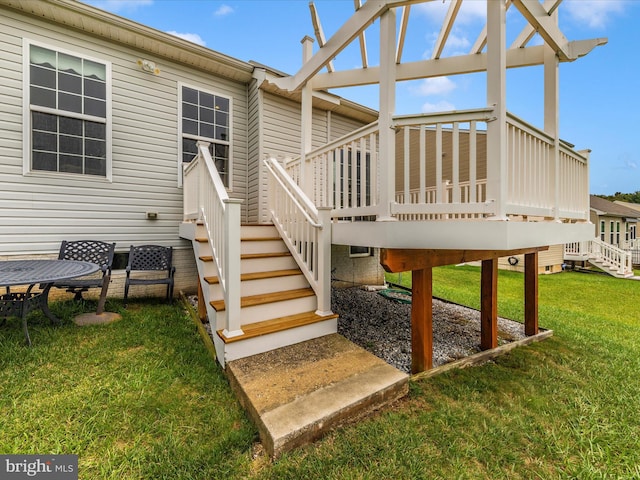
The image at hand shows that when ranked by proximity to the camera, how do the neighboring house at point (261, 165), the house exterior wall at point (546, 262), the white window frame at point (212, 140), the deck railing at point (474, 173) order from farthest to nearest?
the house exterior wall at point (546, 262), the white window frame at point (212, 140), the neighboring house at point (261, 165), the deck railing at point (474, 173)

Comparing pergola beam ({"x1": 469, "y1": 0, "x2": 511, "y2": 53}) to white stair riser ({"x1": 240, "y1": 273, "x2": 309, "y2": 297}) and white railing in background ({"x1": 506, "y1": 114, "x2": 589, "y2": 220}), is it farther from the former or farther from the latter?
white stair riser ({"x1": 240, "y1": 273, "x2": 309, "y2": 297})

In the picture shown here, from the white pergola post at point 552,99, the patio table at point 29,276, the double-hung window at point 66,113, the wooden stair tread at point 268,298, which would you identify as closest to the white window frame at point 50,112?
the double-hung window at point 66,113

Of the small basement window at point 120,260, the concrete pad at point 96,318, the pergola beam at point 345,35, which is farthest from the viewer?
the small basement window at point 120,260

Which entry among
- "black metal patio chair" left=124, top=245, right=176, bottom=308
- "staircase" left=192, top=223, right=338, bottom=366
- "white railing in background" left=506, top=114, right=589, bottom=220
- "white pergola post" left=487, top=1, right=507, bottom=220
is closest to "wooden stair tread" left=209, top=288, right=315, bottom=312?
"staircase" left=192, top=223, right=338, bottom=366

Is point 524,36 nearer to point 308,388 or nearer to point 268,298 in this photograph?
Result: point 268,298

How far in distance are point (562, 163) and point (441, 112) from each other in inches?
80.3

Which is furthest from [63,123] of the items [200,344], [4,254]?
[200,344]

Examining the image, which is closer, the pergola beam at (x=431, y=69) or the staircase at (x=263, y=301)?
the staircase at (x=263, y=301)

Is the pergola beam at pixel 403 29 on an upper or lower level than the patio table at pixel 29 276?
upper

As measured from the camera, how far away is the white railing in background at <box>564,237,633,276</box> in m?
12.1

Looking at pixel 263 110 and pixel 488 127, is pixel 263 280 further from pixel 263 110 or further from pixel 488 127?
pixel 263 110

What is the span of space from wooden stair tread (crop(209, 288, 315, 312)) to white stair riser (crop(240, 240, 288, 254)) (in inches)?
26.9

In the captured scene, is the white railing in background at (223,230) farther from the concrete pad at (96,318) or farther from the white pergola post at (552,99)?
the white pergola post at (552,99)

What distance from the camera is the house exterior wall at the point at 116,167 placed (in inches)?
157
